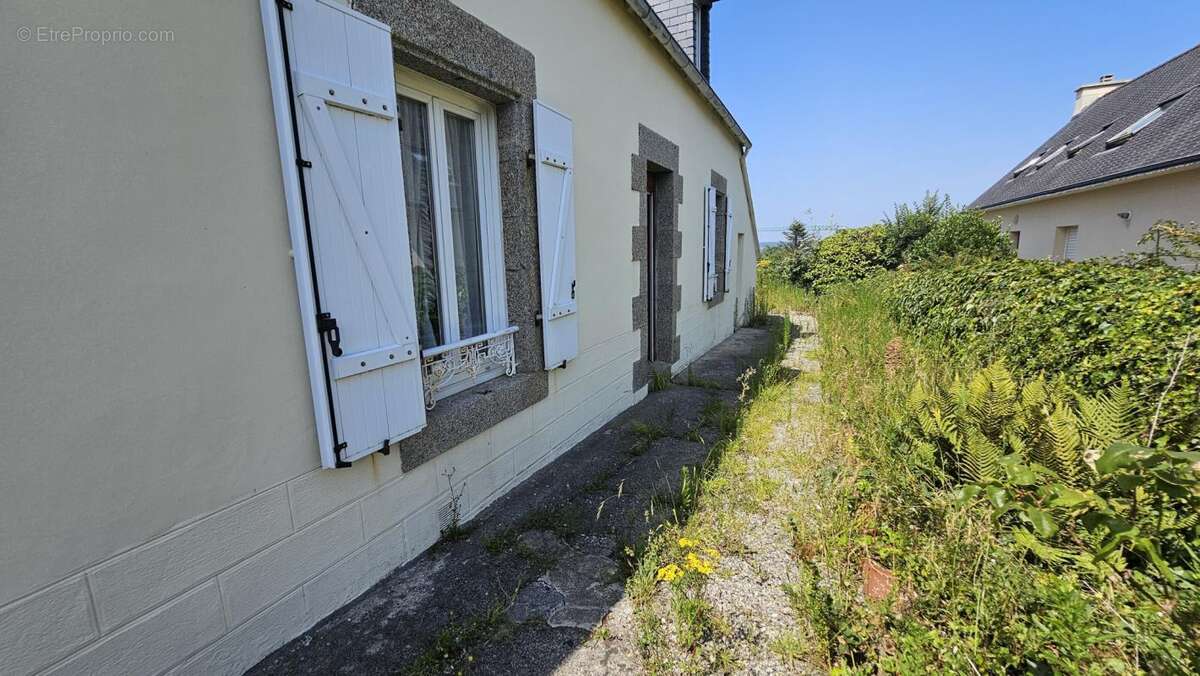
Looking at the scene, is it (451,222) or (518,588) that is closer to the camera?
(518,588)

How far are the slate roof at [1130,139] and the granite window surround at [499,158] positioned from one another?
421 inches

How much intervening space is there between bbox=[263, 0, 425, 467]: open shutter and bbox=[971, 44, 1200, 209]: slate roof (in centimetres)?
1152

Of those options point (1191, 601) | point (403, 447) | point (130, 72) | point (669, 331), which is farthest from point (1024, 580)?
point (669, 331)

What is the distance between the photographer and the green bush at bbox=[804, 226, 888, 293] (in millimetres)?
13336

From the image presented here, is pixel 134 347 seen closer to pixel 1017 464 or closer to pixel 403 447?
pixel 403 447

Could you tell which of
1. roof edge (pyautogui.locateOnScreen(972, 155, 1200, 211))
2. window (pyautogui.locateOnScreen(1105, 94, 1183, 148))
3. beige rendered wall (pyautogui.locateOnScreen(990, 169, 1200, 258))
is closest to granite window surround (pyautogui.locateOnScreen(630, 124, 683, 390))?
beige rendered wall (pyautogui.locateOnScreen(990, 169, 1200, 258))

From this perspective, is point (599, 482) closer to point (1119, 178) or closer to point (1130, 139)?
point (1119, 178)

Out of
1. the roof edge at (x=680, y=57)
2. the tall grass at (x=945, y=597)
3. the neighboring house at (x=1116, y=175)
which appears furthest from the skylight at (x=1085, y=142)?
the tall grass at (x=945, y=597)

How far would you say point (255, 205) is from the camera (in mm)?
1579

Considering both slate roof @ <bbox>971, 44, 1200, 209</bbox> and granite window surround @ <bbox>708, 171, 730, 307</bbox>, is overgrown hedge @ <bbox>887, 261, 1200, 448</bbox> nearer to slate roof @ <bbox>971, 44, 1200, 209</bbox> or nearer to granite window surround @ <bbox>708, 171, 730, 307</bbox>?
granite window surround @ <bbox>708, 171, 730, 307</bbox>

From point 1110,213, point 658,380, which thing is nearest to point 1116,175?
point 1110,213

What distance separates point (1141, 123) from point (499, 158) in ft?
51.9

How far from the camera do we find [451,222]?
2578mm

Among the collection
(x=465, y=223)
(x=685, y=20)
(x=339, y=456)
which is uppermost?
(x=685, y=20)
